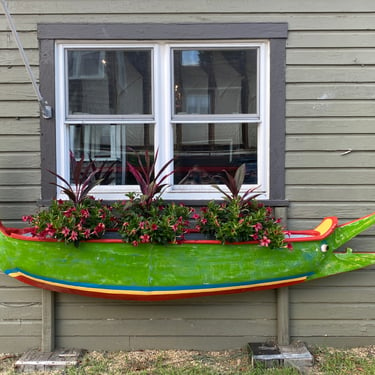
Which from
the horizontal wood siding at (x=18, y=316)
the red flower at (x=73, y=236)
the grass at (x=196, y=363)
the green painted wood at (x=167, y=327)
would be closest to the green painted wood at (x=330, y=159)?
the green painted wood at (x=167, y=327)

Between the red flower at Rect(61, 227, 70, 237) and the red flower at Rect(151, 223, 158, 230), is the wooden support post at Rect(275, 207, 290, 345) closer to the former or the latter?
the red flower at Rect(151, 223, 158, 230)

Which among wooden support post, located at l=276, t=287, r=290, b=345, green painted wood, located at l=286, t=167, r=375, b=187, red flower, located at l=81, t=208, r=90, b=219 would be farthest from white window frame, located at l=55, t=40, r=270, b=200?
wooden support post, located at l=276, t=287, r=290, b=345

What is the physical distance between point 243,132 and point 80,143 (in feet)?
4.31

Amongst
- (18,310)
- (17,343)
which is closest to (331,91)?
(18,310)

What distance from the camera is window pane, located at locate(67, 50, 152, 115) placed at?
3.53 metres

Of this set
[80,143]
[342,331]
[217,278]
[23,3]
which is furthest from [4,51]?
[342,331]

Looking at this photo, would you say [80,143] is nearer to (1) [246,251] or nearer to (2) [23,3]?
(2) [23,3]

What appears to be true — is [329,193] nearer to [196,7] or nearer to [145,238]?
[145,238]

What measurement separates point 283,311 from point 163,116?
70.4 inches

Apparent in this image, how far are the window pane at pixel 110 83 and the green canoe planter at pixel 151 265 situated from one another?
1099mm

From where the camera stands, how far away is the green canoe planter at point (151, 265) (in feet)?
10.4

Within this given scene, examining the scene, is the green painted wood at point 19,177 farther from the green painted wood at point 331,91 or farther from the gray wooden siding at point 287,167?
the green painted wood at point 331,91

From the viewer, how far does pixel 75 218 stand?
3.07m

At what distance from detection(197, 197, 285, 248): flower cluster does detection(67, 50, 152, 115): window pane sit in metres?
1.00
